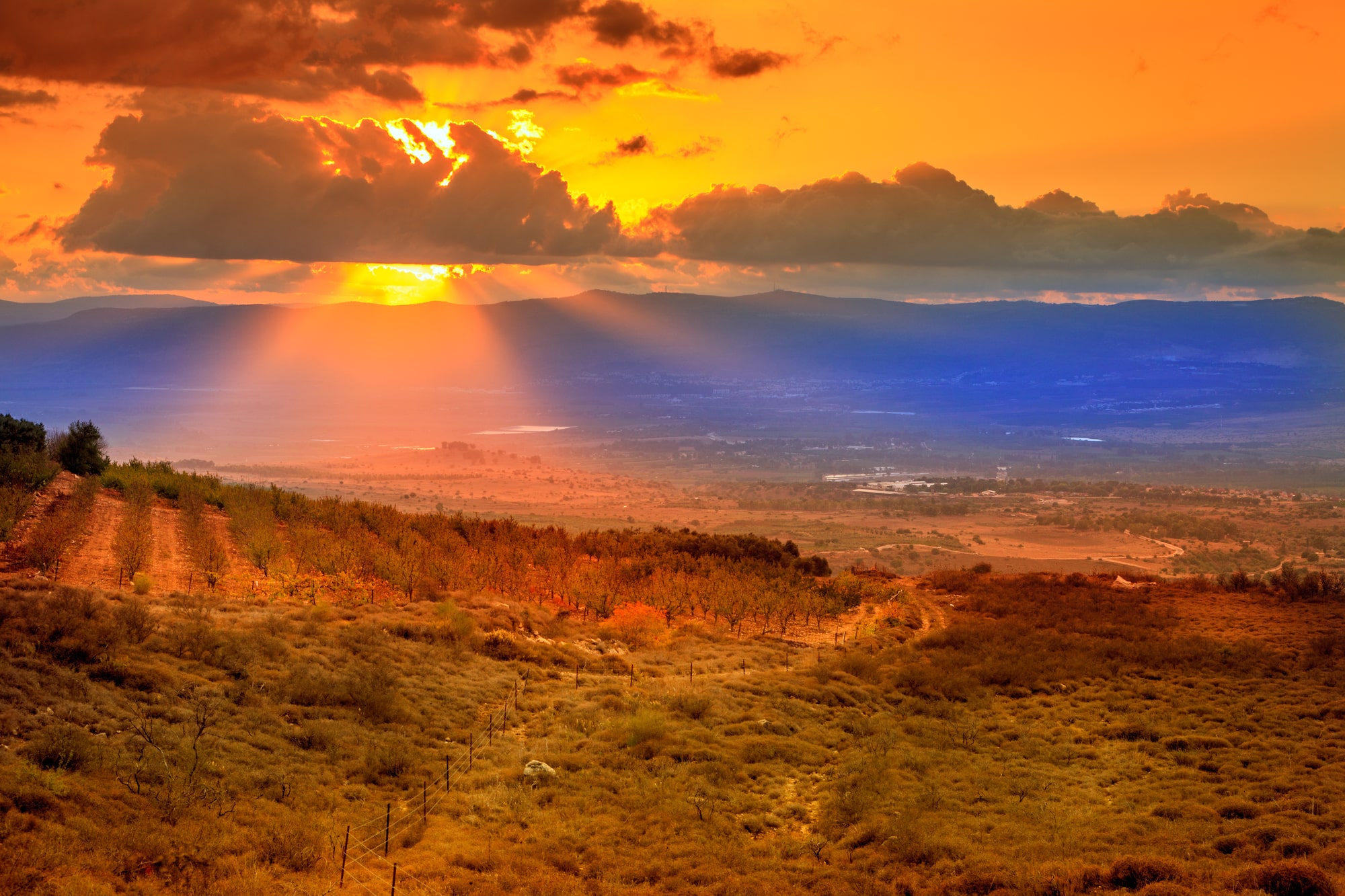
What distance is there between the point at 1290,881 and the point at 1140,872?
1.82m

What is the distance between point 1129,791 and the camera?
56.7 ft

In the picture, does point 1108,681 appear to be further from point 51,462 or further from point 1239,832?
point 51,462

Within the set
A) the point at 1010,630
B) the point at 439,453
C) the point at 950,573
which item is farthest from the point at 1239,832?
the point at 439,453

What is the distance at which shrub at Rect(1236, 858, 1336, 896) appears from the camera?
11836 millimetres

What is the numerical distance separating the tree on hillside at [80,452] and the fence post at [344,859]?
113ft

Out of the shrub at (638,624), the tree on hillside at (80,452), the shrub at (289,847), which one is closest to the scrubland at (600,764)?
the shrub at (289,847)

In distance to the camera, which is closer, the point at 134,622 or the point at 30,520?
the point at 134,622

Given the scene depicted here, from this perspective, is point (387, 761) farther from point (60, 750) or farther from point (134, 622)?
point (134, 622)

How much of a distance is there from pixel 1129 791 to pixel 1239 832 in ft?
10.1

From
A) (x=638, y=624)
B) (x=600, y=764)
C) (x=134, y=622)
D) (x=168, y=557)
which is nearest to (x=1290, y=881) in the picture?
(x=600, y=764)

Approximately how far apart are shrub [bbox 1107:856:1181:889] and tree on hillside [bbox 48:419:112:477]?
4205 cm

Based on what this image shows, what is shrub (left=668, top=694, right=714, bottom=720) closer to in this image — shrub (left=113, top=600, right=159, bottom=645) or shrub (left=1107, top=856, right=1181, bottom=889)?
shrub (left=1107, top=856, right=1181, bottom=889)

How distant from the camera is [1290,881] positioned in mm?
11984

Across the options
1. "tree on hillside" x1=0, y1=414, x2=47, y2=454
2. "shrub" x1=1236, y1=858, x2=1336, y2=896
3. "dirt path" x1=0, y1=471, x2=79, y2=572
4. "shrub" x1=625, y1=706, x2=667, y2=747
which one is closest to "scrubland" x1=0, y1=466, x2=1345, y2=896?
"shrub" x1=1236, y1=858, x2=1336, y2=896
